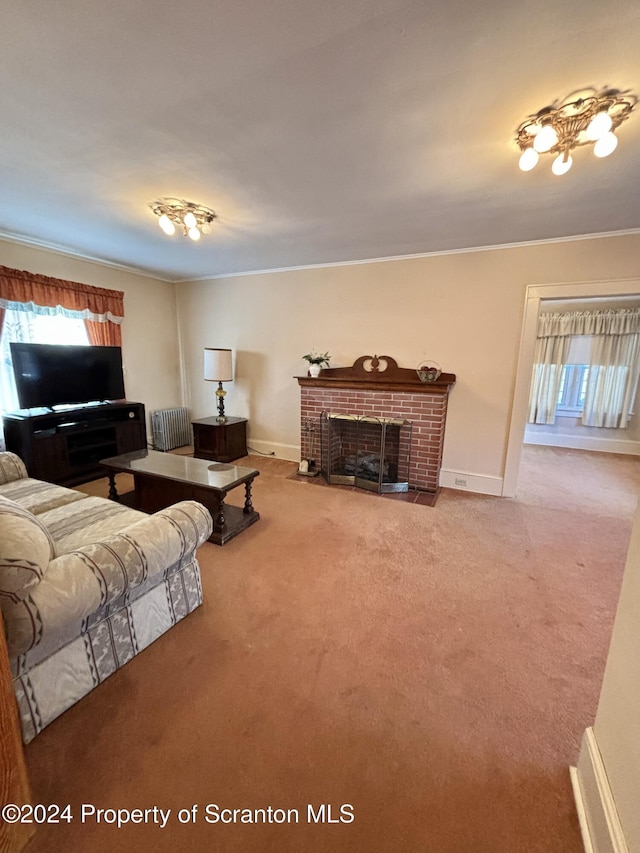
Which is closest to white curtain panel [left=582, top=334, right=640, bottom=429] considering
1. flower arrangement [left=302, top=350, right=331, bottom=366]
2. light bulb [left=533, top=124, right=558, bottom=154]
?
flower arrangement [left=302, top=350, right=331, bottom=366]

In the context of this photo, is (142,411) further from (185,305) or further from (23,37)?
(23,37)

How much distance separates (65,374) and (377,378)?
318 cm

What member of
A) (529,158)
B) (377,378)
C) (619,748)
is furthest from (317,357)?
(619,748)

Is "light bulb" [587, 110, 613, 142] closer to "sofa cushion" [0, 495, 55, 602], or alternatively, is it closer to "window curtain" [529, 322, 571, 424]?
"sofa cushion" [0, 495, 55, 602]

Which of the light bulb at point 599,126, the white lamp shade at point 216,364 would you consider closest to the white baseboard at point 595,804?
the light bulb at point 599,126

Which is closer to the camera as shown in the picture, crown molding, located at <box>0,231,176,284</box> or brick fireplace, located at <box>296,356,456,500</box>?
crown molding, located at <box>0,231,176,284</box>

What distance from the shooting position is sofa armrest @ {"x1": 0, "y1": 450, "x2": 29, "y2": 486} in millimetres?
2311

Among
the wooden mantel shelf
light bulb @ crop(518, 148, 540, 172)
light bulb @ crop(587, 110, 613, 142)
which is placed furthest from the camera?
the wooden mantel shelf

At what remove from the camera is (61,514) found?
1942mm

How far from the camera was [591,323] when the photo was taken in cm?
499

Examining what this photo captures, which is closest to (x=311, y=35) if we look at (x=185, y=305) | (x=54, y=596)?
(x=54, y=596)

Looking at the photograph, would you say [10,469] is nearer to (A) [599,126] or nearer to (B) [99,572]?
(B) [99,572]

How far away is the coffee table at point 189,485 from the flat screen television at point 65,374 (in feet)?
3.93

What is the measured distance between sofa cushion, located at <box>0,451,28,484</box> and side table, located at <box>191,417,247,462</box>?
192 centimetres
